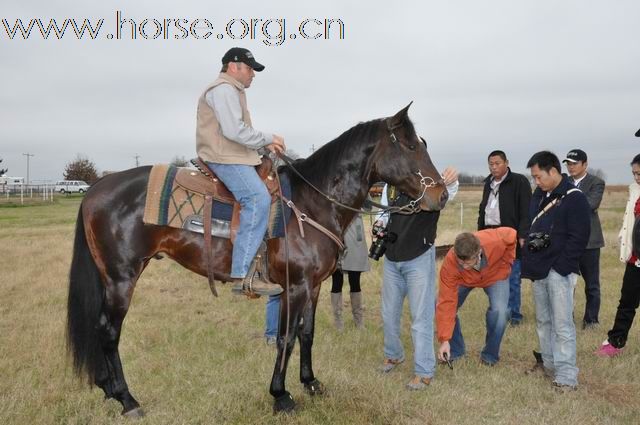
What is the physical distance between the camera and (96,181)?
168 inches

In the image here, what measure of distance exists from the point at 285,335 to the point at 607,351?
12.4 ft

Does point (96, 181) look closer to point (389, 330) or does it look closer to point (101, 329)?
point (101, 329)

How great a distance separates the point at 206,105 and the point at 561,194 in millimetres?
3338

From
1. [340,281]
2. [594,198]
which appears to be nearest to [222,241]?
[340,281]

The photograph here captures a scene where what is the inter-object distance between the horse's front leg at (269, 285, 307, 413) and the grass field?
14cm

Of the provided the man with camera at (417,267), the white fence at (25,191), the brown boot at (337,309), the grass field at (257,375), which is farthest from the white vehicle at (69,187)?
the man with camera at (417,267)

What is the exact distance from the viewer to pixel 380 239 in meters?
4.67

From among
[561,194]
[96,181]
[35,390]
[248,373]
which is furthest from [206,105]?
[561,194]

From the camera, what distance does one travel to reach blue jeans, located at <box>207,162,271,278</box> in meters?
3.75

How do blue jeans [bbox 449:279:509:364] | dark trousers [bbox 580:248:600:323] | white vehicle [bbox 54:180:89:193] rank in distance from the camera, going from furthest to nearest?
white vehicle [bbox 54:180:89:193], dark trousers [bbox 580:248:600:323], blue jeans [bbox 449:279:509:364]

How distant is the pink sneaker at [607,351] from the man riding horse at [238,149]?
3.84 m

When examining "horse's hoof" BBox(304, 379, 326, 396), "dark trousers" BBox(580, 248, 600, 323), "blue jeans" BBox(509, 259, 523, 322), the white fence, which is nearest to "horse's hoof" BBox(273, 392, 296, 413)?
"horse's hoof" BBox(304, 379, 326, 396)

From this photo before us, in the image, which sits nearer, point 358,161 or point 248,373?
point 358,161

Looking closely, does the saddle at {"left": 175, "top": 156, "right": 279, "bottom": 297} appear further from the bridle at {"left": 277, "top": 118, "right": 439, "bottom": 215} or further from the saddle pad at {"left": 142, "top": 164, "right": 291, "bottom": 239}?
the bridle at {"left": 277, "top": 118, "right": 439, "bottom": 215}
